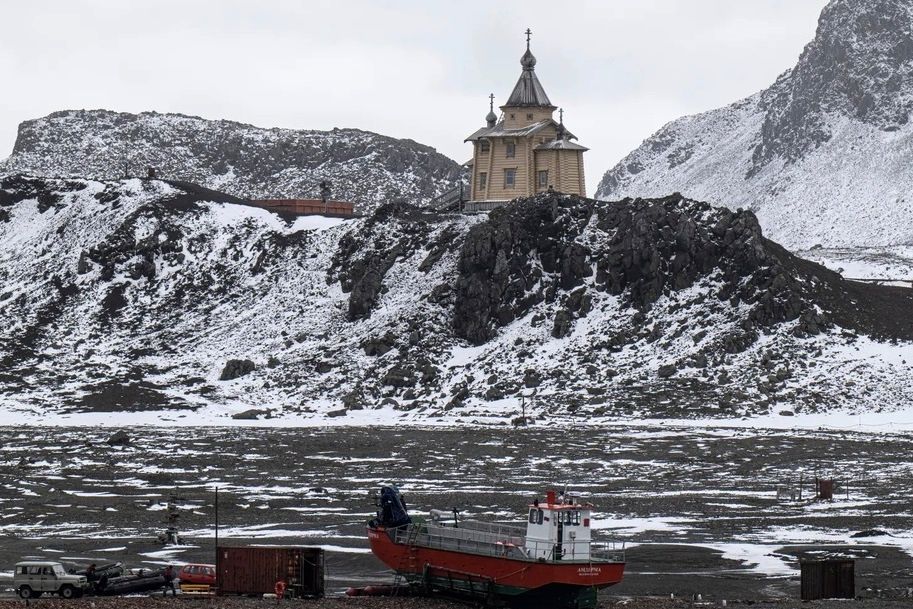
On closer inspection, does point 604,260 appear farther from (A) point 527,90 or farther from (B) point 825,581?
(B) point 825,581

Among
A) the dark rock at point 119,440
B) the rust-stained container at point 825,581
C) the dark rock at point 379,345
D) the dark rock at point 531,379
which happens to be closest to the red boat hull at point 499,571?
the rust-stained container at point 825,581

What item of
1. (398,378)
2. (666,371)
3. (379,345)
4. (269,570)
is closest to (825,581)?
(269,570)

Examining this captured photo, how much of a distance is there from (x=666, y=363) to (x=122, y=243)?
5969 cm

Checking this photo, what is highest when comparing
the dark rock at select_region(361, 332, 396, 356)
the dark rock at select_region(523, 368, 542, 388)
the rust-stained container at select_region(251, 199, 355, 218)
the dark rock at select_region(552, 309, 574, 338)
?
the rust-stained container at select_region(251, 199, 355, 218)

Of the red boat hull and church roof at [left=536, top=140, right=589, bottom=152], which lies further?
church roof at [left=536, top=140, right=589, bottom=152]

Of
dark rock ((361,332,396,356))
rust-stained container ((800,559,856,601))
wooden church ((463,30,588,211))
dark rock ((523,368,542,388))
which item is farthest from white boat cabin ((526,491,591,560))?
wooden church ((463,30,588,211))

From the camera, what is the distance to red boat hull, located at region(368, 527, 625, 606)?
52.1m

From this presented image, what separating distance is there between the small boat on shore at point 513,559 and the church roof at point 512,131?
9858 cm

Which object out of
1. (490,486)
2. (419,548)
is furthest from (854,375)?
(419,548)

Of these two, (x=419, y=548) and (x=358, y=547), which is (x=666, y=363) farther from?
(x=419, y=548)

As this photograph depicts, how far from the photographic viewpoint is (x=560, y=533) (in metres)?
53.2

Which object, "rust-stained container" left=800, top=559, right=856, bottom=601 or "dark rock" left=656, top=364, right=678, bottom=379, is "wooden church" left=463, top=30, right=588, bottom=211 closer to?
"dark rock" left=656, top=364, right=678, bottom=379

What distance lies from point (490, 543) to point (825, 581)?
11.4 meters

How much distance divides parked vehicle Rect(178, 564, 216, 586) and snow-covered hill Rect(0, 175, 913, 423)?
67.7 m
